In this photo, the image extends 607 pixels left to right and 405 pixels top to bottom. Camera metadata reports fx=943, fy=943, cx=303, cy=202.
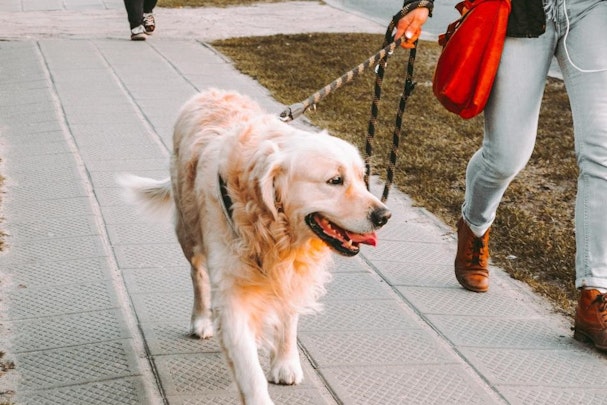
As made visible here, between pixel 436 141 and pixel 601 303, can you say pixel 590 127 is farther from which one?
pixel 436 141

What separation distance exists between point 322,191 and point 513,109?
143 cm

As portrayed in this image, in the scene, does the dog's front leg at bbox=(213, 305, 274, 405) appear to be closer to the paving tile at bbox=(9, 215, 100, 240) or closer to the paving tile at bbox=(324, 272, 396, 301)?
the paving tile at bbox=(324, 272, 396, 301)

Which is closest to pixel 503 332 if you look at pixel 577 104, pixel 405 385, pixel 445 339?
pixel 445 339

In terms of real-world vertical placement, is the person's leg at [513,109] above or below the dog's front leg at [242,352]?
above

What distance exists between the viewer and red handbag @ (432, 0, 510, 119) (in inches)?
164

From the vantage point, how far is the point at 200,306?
4.14 m

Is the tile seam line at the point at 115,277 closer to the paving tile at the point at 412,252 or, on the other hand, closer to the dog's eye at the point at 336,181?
the dog's eye at the point at 336,181

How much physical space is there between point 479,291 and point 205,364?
160 cm

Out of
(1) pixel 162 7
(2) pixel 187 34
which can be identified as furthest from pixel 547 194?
(1) pixel 162 7

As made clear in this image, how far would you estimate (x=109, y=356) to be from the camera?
3924 mm

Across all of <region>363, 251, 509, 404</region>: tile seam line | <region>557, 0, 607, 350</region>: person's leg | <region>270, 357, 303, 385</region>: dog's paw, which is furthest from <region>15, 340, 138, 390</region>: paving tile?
<region>557, 0, 607, 350</region>: person's leg

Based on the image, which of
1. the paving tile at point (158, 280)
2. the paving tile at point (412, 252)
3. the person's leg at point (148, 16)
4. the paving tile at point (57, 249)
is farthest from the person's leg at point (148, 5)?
the paving tile at point (158, 280)

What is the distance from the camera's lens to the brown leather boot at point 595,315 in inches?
162

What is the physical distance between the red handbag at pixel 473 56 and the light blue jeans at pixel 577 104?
0.07 m
